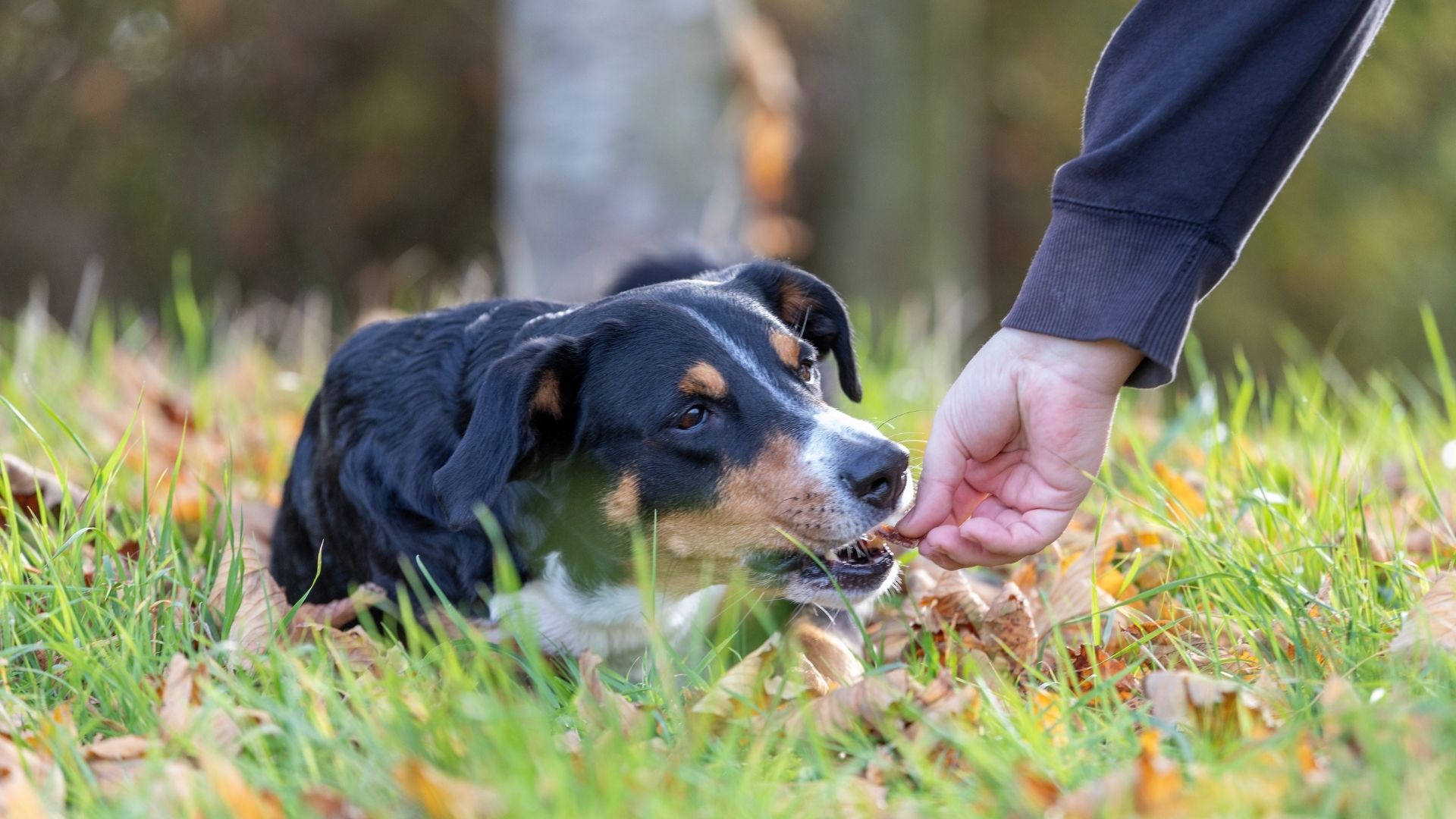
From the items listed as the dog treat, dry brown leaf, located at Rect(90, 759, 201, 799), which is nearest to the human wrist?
the dog treat

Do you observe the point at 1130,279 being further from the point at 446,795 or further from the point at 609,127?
the point at 609,127

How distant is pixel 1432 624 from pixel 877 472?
100cm

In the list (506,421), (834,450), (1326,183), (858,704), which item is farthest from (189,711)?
(1326,183)

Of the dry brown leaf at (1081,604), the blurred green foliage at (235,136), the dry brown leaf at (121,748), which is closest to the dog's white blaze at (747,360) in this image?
the dry brown leaf at (1081,604)

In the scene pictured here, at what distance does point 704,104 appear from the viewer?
25.6 ft

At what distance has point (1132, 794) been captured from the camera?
1.68 meters

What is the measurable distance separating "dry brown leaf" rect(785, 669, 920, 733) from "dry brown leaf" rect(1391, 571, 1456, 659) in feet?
2.58

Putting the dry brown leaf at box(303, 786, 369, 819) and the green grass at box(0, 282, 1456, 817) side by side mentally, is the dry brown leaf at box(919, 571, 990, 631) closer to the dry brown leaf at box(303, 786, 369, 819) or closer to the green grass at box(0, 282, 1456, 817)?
the green grass at box(0, 282, 1456, 817)

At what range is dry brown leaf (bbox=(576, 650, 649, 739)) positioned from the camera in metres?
2.01

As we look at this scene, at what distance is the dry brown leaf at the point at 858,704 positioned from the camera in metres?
2.12

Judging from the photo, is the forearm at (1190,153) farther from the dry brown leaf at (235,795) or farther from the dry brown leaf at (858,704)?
the dry brown leaf at (235,795)

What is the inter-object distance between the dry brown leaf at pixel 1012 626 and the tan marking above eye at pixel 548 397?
3.35 feet

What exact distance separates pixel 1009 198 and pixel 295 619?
1342 cm

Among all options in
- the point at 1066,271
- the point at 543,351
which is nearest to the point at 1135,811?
the point at 1066,271
